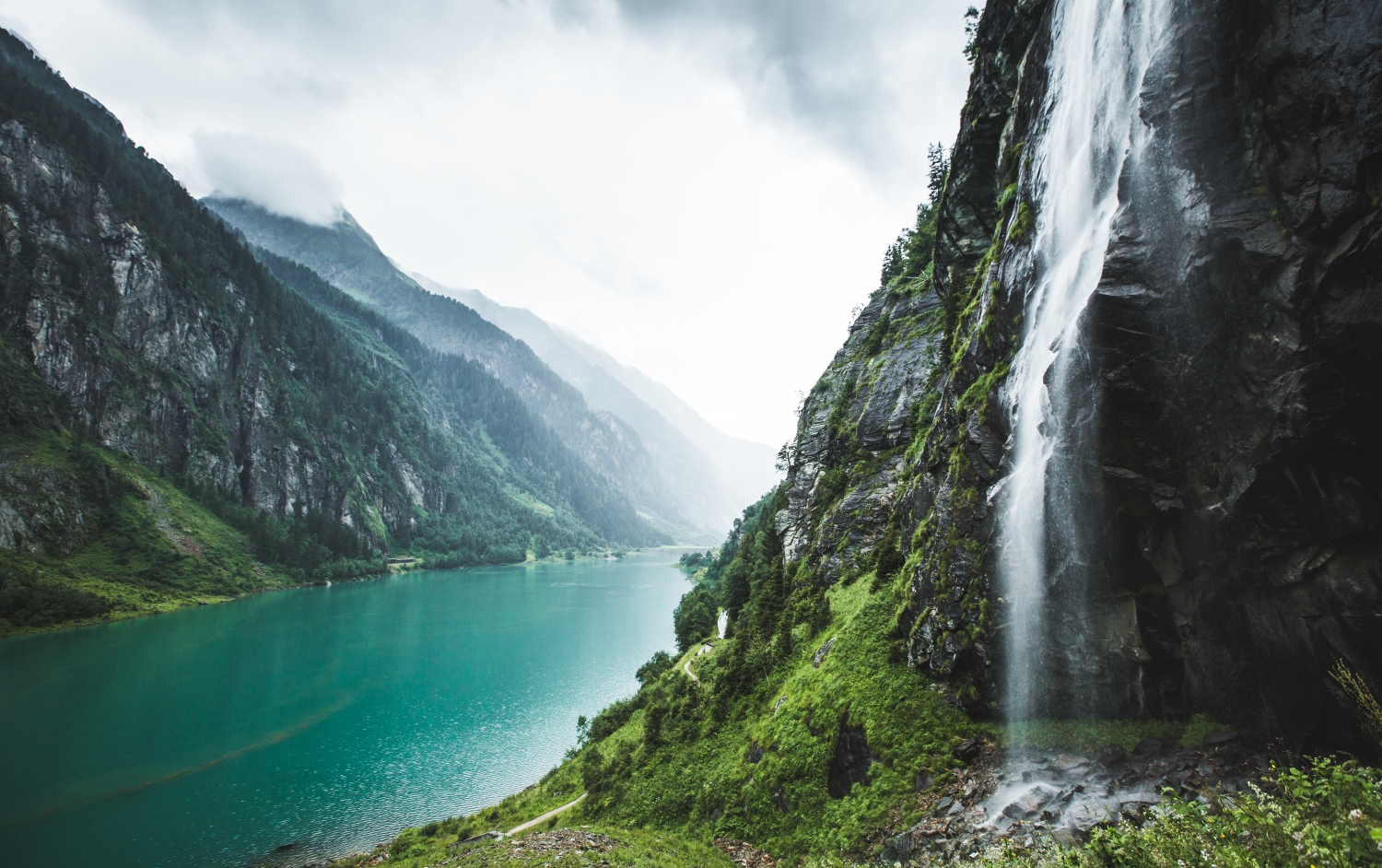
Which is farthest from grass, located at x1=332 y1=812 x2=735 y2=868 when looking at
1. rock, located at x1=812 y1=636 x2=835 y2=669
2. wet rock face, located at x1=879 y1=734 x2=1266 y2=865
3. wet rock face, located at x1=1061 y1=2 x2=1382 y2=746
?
wet rock face, located at x1=1061 y1=2 x2=1382 y2=746

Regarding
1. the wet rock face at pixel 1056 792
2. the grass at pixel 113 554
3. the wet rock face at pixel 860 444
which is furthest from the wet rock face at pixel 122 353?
the wet rock face at pixel 1056 792

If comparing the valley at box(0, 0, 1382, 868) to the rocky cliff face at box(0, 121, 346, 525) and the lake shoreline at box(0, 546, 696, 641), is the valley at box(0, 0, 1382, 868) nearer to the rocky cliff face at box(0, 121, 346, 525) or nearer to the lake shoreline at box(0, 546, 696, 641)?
the lake shoreline at box(0, 546, 696, 641)

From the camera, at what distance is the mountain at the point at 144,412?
8419cm

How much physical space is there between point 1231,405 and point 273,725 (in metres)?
59.0

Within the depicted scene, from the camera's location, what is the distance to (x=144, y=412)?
11862 centimetres

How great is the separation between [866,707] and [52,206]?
623 ft

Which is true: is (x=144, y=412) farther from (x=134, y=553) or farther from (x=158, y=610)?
(x=158, y=610)

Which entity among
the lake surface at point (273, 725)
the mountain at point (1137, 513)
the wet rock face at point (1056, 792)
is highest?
the mountain at point (1137, 513)

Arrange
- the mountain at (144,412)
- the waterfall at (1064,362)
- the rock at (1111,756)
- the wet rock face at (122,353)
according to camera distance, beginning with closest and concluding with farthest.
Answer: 1. the rock at (1111,756)
2. the waterfall at (1064,362)
3. the mountain at (144,412)
4. the wet rock face at (122,353)

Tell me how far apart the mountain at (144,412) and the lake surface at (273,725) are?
19888mm

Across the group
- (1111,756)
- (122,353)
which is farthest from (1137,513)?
(122,353)

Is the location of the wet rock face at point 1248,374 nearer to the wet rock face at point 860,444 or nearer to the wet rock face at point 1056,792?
the wet rock face at point 1056,792

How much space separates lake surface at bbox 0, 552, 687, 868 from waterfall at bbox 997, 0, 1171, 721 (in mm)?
31913

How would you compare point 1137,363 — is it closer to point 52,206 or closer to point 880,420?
point 880,420
